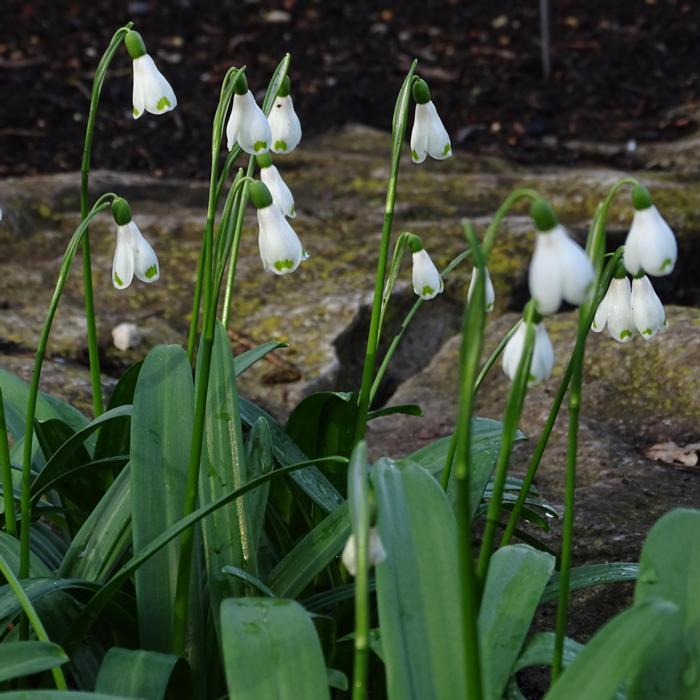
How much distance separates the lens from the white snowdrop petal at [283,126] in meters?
2.02

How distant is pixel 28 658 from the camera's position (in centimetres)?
157

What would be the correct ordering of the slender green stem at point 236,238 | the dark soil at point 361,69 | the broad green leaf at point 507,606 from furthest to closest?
the dark soil at point 361,69 → the slender green stem at point 236,238 → the broad green leaf at point 507,606

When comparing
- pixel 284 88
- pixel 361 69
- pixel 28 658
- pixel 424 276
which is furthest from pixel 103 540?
pixel 361 69

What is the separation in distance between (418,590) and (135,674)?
0.42 metres

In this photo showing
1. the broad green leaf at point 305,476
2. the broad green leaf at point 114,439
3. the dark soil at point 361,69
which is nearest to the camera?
the broad green leaf at point 305,476

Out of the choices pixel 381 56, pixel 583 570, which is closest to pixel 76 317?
pixel 583 570

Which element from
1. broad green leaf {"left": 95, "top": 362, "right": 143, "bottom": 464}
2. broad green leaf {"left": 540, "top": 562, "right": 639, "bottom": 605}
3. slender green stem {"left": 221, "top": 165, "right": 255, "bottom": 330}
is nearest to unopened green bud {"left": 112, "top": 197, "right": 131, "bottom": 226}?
slender green stem {"left": 221, "top": 165, "right": 255, "bottom": 330}

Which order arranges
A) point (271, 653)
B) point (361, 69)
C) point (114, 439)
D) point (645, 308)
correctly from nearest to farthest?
1. point (271, 653)
2. point (645, 308)
3. point (114, 439)
4. point (361, 69)

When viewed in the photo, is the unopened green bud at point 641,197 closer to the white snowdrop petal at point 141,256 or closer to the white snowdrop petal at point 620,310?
the white snowdrop petal at point 620,310

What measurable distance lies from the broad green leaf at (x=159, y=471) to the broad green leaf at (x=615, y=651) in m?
0.75

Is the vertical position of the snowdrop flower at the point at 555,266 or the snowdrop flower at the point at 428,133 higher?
the snowdrop flower at the point at 428,133

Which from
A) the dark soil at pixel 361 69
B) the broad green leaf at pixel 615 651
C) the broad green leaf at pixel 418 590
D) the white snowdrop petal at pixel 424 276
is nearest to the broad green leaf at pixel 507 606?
the broad green leaf at pixel 418 590

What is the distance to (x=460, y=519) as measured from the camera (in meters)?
1.30

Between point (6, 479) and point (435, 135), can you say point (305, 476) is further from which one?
point (435, 135)
